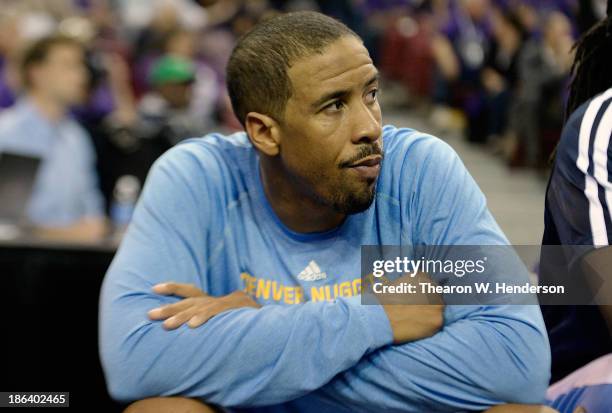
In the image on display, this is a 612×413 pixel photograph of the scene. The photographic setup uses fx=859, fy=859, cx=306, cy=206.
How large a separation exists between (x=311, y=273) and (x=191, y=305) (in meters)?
0.31

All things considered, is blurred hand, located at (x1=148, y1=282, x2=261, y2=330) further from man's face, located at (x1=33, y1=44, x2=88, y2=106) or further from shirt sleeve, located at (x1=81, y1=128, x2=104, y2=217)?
man's face, located at (x1=33, y1=44, x2=88, y2=106)

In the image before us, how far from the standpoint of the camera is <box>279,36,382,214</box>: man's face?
2.02 meters

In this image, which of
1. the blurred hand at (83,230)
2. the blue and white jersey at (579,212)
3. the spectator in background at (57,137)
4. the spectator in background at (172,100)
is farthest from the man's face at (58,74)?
the blue and white jersey at (579,212)

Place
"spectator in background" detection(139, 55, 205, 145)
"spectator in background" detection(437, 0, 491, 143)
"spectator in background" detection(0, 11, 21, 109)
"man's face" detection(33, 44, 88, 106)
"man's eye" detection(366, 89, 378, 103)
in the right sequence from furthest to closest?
1. "spectator in background" detection(437, 0, 491, 143)
2. "spectator in background" detection(0, 11, 21, 109)
3. "spectator in background" detection(139, 55, 205, 145)
4. "man's face" detection(33, 44, 88, 106)
5. "man's eye" detection(366, 89, 378, 103)

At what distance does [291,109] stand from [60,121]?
3.08 metres

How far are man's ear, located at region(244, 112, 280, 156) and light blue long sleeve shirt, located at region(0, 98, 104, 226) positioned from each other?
8.54ft

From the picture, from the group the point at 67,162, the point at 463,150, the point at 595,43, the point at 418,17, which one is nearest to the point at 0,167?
the point at 67,162

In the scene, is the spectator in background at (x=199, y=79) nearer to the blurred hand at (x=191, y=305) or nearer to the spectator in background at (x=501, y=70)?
the spectator in background at (x=501, y=70)

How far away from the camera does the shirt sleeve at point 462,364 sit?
6.09 ft

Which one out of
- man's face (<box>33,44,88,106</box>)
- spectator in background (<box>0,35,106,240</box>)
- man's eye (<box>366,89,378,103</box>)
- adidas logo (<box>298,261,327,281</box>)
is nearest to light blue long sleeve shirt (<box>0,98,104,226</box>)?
spectator in background (<box>0,35,106,240</box>)

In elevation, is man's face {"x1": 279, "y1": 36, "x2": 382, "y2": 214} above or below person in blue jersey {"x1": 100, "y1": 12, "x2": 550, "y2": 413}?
above

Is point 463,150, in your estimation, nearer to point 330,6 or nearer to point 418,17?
point 418,17

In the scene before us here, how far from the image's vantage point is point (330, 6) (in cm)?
1127

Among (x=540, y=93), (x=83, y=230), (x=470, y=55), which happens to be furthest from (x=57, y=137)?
(x=470, y=55)
